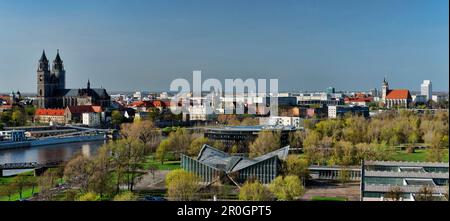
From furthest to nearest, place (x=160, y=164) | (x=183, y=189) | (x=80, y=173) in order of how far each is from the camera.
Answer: (x=160, y=164), (x=80, y=173), (x=183, y=189)

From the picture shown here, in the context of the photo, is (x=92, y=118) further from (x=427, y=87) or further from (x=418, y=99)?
(x=418, y=99)

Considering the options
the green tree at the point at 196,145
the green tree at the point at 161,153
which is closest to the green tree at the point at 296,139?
the green tree at the point at 196,145

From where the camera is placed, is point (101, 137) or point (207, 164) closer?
point (207, 164)

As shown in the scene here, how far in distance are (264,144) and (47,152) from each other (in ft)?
11.3

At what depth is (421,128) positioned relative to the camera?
30.0ft

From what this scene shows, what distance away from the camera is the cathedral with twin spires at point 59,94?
1179 centimetres

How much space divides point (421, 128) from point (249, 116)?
3889mm

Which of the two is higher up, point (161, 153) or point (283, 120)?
point (283, 120)

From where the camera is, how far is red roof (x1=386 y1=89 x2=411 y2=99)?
1553 cm

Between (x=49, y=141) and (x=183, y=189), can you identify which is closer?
(x=183, y=189)

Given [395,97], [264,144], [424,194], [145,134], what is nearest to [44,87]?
[145,134]

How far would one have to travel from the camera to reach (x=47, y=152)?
823 centimetres
